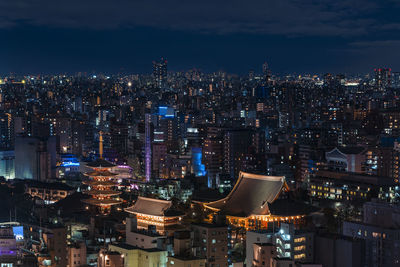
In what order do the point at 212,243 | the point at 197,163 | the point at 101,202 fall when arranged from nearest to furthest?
the point at 212,243, the point at 101,202, the point at 197,163

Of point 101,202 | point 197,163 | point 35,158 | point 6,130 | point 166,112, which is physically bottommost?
point 101,202

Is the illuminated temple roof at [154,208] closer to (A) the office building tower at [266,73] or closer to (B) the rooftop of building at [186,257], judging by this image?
(B) the rooftop of building at [186,257]

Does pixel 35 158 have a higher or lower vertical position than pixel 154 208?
higher

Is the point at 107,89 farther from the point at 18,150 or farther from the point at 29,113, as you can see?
the point at 18,150

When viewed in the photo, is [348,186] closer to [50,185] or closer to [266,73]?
[50,185]

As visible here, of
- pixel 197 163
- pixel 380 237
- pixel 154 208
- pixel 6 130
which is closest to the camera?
pixel 380 237

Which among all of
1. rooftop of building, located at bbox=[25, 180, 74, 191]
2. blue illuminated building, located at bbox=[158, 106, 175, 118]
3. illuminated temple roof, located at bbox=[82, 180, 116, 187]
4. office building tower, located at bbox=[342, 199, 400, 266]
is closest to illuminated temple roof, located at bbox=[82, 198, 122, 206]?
illuminated temple roof, located at bbox=[82, 180, 116, 187]

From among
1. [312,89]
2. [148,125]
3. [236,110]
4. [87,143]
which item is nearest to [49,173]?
[148,125]

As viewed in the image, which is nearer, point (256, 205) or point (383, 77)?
point (256, 205)

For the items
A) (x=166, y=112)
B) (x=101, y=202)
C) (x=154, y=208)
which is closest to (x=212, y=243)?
(x=154, y=208)

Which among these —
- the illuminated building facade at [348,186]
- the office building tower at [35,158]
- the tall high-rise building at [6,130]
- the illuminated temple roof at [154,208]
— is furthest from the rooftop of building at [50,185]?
the tall high-rise building at [6,130]
